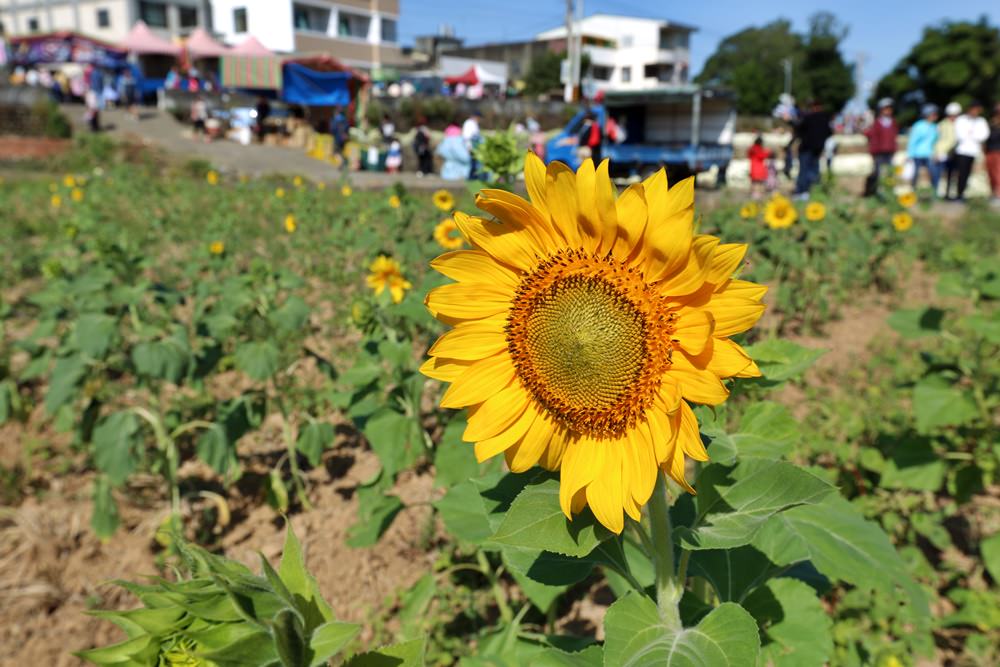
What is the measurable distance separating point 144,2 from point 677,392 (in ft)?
142

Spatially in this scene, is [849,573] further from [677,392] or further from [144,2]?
[144,2]

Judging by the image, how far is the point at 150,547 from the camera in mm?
2754

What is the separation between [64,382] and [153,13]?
41260mm

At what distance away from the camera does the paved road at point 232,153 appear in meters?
12.8

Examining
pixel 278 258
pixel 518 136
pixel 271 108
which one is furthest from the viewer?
pixel 271 108

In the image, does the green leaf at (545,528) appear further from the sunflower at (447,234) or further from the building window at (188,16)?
the building window at (188,16)

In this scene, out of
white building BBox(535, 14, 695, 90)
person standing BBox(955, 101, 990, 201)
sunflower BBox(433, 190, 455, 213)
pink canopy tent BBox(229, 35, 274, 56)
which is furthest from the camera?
white building BBox(535, 14, 695, 90)

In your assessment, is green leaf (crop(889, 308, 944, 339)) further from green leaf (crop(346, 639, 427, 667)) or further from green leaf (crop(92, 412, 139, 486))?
green leaf (crop(92, 412, 139, 486))

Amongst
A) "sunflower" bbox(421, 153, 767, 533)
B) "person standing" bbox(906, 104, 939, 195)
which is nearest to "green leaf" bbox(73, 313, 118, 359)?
"sunflower" bbox(421, 153, 767, 533)

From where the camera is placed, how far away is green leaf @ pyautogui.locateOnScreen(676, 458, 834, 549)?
0.92 metres

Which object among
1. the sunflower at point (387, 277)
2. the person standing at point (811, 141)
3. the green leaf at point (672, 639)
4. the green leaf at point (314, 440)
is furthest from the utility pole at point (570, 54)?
the green leaf at point (672, 639)

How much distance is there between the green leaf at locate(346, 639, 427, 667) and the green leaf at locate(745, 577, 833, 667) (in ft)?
2.38

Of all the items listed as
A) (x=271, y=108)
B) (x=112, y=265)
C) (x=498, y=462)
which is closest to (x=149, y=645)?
(x=498, y=462)

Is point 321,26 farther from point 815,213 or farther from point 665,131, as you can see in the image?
point 815,213
